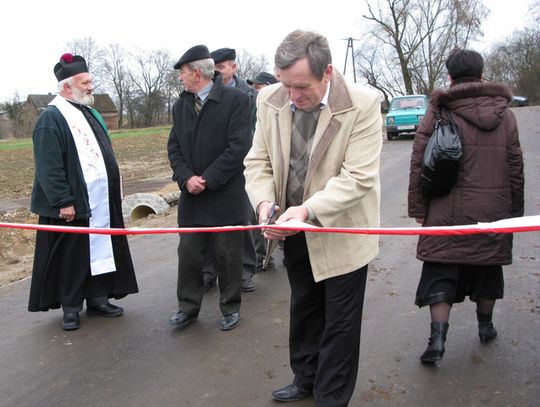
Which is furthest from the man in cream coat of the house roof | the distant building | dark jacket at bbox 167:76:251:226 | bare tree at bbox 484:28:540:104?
the house roof

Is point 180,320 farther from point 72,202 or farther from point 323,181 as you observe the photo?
point 323,181

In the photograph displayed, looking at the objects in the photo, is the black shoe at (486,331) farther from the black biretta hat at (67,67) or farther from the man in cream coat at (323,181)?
the black biretta hat at (67,67)

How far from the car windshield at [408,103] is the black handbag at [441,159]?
2082cm

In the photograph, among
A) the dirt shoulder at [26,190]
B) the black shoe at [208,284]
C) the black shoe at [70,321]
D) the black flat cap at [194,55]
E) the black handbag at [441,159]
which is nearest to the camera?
the black handbag at [441,159]

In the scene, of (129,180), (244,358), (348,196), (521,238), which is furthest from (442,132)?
(129,180)

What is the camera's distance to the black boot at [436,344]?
134 inches

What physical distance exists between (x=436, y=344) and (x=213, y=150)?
2.12 metres

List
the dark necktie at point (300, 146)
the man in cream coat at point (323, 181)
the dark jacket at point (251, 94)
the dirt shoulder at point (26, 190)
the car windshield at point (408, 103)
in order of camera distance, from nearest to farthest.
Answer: the man in cream coat at point (323, 181), the dark necktie at point (300, 146), the dark jacket at point (251, 94), the dirt shoulder at point (26, 190), the car windshield at point (408, 103)

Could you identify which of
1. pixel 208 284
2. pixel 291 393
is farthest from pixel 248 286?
pixel 291 393

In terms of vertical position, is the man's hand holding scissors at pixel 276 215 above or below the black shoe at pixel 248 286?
above

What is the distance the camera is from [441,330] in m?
3.43

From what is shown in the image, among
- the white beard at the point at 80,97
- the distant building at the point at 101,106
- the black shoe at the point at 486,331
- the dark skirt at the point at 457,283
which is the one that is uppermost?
the distant building at the point at 101,106

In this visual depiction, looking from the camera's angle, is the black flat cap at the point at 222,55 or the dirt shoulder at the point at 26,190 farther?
the dirt shoulder at the point at 26,190

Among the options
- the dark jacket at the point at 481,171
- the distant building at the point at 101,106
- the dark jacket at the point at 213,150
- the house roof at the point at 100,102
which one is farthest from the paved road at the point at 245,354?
the house roof at the point at 100,102
